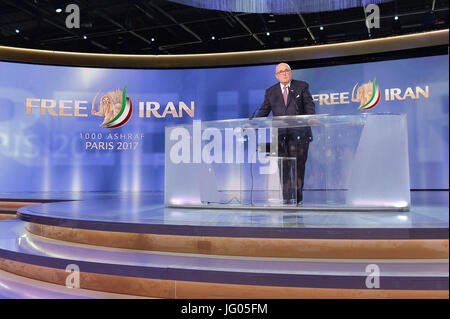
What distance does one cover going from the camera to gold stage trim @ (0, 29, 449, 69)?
6.67 meters

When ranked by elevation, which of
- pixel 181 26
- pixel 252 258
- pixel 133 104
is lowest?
pixel 252 258

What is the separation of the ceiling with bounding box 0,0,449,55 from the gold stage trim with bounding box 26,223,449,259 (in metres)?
5.30

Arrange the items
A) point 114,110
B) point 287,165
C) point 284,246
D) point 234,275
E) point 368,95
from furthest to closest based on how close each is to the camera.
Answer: point 114,110, point 368,95, point 287,165, point 284,246, point 234,275

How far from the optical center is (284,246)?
6.50ft

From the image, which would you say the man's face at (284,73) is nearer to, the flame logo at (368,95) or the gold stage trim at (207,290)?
the gold stage trim at (207,290)

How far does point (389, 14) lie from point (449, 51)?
6.13 metres

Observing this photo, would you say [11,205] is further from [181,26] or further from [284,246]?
[284,246]

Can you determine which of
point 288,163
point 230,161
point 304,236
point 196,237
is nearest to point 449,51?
point 304,236

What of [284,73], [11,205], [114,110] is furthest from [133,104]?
[284,73]

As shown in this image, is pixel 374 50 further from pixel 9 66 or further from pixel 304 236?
pixel 9 66

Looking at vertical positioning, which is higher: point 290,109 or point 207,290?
point 290,109

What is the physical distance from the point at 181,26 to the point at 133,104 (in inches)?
70.4

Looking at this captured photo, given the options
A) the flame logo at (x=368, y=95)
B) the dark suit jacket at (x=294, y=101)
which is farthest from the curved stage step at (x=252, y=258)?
the flame logo at (x=368, y=95)

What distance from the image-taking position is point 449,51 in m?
1.23
